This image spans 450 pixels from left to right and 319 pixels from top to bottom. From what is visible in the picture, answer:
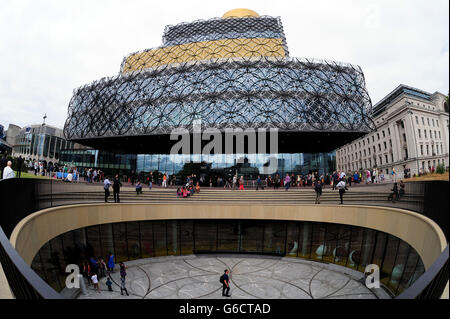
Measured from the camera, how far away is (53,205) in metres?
11.3

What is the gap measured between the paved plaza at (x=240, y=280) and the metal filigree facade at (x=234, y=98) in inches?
659

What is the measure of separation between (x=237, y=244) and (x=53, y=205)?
13.6m

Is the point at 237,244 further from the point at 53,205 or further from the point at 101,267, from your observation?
the point at 53,205

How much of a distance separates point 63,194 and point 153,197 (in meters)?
7.78

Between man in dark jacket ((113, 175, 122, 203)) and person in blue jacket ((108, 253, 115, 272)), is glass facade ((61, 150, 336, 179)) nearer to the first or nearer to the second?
man in dark jacket ((113, 175, 122, 203))

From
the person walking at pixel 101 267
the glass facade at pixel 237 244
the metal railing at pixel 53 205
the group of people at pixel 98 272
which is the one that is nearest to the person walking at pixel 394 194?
the metal railing at pixel 53 205

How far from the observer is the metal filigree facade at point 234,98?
3027 centimetres

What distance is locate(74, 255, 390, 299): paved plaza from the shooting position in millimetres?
12836

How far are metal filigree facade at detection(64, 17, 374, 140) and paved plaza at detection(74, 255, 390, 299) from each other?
16.7m

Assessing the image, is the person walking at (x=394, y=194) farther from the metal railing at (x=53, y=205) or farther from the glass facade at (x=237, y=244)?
the glass facade at (x=237, y=244)

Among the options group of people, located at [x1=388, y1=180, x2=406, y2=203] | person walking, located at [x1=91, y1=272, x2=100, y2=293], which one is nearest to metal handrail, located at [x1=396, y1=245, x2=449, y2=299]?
group of people, located at [x1=388, y1=180, x2=406, y2=203]

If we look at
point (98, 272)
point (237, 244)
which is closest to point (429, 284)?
point (98, 272)

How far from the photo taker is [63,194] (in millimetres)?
12383

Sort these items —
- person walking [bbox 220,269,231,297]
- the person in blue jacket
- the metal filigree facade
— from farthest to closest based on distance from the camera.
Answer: the metal filigree facade → the person in blue jacket → person walking [bbox 220,269,231,297]
